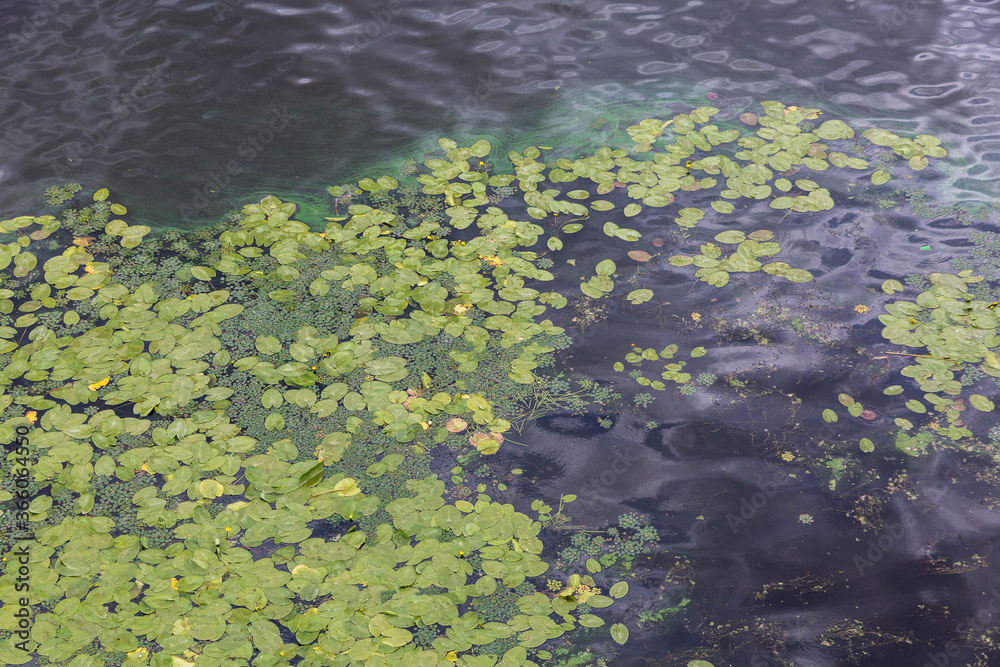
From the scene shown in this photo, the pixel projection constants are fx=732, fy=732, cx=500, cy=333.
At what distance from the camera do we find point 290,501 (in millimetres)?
2602

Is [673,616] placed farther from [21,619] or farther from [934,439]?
[21,619]

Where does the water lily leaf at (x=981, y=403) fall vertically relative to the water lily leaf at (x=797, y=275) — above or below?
below

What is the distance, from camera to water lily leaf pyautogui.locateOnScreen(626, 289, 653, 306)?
131 inches

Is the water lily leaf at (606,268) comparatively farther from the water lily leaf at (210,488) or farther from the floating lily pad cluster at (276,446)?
the water lily leaf at (210,488)

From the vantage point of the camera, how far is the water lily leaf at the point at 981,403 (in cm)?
290

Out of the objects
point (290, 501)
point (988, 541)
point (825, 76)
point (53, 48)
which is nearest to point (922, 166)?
point (825, 76)

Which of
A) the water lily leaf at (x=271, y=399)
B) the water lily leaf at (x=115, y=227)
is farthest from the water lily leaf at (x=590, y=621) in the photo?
the water lily leaf at (x=115, y=227)

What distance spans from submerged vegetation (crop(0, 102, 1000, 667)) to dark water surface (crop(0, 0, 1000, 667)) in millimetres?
102

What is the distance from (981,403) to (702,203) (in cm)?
153

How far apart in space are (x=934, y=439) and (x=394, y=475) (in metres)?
2.08

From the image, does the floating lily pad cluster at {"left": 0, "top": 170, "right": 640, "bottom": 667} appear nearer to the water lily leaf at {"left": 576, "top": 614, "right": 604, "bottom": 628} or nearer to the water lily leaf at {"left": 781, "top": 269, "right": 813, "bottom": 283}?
the water lily leaf at {"left": 576, "top": 614, "right": 604, "bottom": 628}

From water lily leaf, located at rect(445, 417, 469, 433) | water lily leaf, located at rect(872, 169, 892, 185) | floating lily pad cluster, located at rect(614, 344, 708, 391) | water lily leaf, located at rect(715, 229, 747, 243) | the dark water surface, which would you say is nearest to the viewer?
the dark water surface

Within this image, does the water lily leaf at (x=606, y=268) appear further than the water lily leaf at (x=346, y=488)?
Yes

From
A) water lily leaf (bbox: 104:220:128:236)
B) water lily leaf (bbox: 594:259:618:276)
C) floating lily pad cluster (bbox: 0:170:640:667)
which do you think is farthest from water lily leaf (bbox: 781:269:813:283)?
water lily leaf (bbox: 104:220:128:236)
